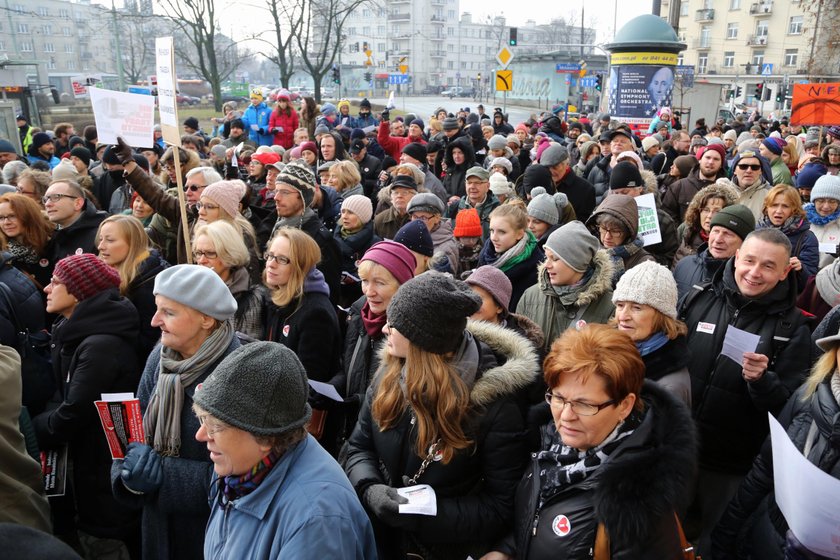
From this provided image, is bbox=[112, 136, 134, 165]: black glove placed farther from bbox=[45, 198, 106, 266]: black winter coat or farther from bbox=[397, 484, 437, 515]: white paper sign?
bbox=[397, 484, 437, 515]: white paper sign

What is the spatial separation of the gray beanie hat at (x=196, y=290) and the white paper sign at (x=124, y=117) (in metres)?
3.87

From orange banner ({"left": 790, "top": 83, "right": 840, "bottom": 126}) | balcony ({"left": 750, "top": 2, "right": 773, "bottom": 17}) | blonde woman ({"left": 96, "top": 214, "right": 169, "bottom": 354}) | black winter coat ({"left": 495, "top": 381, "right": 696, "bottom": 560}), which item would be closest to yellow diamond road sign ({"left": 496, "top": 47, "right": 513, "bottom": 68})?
orange banner ({"left": 790, "top": 83, "right": 840, "bottom": 126})

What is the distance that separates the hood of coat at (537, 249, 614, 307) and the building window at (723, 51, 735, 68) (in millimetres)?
72903

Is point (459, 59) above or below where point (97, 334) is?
above

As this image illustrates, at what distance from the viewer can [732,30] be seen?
6412cm

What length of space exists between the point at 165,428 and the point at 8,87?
18.9 meters

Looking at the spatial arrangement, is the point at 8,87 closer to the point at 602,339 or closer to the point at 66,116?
the point at 66,116

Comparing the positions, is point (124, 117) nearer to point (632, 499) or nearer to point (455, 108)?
point (632, 499)

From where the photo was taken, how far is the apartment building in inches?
2308

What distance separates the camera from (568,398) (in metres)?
2.29

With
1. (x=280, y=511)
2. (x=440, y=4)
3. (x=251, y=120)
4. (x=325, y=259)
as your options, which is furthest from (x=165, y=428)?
(x=440, y=4)

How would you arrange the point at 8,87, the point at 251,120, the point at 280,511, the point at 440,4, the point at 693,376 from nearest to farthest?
the point at 280,511 → the point at 693,376 → the point at 251,120 → the point at 8,87 → the point at 440,4

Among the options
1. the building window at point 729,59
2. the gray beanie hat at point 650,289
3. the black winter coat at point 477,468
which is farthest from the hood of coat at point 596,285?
the building window at point 729,59

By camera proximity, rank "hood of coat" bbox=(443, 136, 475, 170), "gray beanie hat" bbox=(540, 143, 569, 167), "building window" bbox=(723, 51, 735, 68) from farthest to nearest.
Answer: "building window" bbox=(723, 51, 735, 68), "hood of coat" bbox=(443, 136, 475, 170), "gray beanie hat" bbox=(540, 143, 569, 167)
